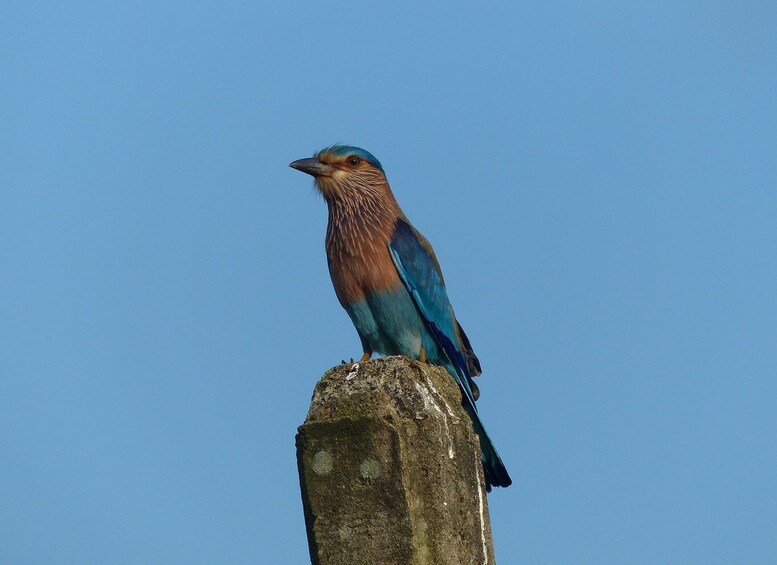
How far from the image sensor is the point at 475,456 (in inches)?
162

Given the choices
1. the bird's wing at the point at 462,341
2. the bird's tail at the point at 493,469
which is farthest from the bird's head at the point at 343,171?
the bird's tail at the point at 493,469

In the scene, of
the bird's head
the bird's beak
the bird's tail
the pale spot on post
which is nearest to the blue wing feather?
the bird's head

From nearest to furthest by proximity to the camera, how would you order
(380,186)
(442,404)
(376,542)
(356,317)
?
(376,542), (442,404), (356,317), (380,186)

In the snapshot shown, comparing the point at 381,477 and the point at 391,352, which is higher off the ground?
the point at 391,352

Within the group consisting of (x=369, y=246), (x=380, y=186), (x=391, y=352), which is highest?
(x=380, y=186)

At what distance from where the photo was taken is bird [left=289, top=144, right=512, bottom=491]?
7137mm

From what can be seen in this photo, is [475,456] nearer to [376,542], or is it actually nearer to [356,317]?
[376,542]

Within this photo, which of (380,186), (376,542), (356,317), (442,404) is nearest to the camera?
(376,542)

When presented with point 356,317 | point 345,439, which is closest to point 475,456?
point 345,439

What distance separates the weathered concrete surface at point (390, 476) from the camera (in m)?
3.75

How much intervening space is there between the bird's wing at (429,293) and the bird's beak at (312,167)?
0.76 meters

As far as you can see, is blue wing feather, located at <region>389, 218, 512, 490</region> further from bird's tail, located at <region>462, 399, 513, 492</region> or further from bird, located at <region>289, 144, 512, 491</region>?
bird's tail, located at <region>462, 399, 513, 492</region>

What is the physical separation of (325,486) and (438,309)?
3544 mm

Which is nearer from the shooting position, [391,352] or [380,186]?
[391,352]
